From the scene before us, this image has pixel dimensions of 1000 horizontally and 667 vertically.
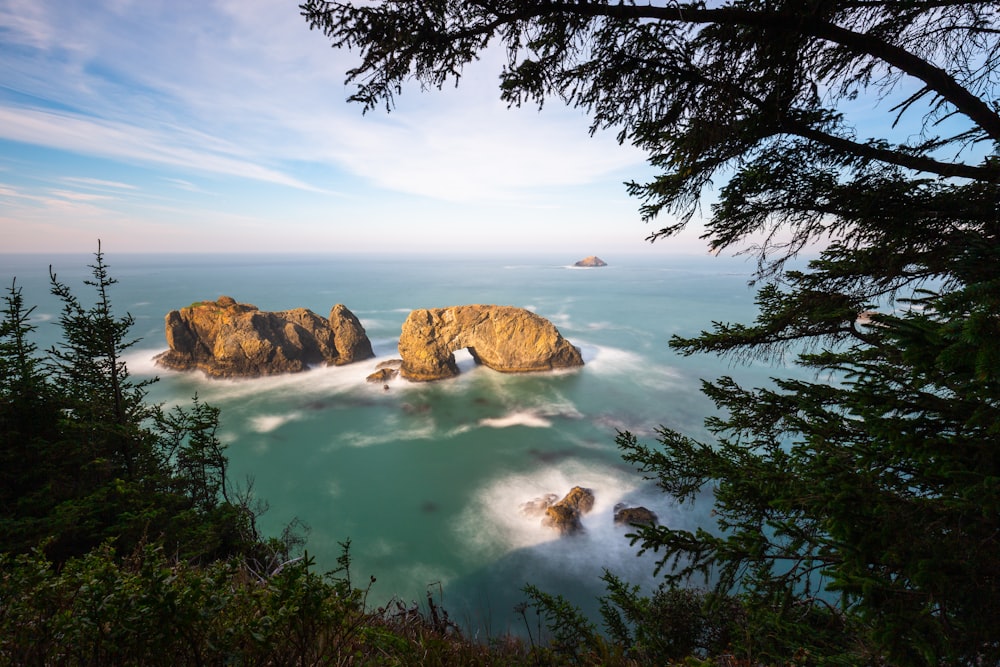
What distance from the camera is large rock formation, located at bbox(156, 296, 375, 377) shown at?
39.4m

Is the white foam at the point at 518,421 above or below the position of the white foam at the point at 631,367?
below

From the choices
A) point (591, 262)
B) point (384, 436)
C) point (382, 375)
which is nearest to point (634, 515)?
point (384, 436)

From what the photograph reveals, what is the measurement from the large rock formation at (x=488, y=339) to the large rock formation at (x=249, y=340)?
983cm

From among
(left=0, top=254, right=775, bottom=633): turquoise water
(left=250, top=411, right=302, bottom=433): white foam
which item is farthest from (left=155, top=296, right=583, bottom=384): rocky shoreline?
(left=250, top=411, right=302, bottom=433): white foam

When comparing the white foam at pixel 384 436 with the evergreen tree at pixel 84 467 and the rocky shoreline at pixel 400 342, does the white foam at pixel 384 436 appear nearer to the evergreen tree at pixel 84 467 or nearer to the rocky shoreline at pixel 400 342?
the rocky shoreline at pixel 400 342

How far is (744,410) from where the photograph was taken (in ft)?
17.6

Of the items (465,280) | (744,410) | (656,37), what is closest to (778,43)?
(656,37)

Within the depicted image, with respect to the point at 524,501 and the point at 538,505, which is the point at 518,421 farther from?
the point at 538,505

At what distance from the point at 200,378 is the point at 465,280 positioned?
92616 millimetres

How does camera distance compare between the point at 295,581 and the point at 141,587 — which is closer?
the point at 141,587

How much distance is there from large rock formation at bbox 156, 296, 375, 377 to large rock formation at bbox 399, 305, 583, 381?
9825 millimetres

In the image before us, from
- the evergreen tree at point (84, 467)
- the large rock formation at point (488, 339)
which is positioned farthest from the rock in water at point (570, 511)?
the large rock formation at point (488, 339)

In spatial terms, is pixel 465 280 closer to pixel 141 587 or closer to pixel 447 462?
pixel 447 462

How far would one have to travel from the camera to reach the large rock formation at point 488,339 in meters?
39.6
